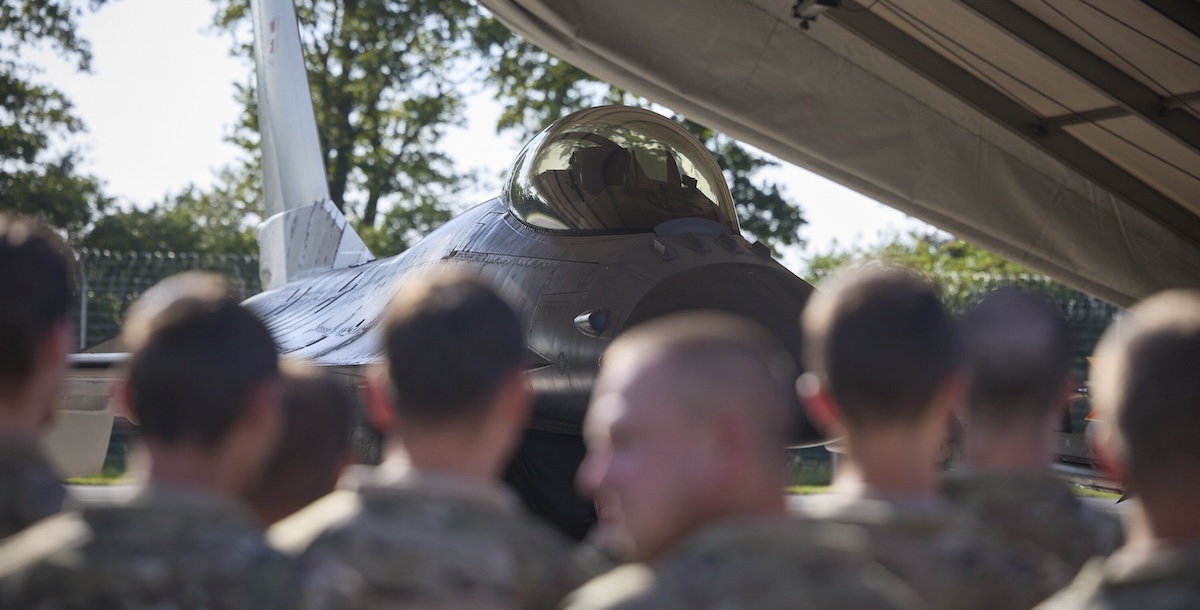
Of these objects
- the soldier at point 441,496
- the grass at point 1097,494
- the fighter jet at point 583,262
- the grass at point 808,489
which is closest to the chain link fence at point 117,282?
the grass at point 808,489

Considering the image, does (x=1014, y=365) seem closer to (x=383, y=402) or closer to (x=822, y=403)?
(x=822, y=403)

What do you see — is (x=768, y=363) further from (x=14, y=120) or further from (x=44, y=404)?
(x=14, y=120)

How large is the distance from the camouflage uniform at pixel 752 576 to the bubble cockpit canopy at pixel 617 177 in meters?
4.86

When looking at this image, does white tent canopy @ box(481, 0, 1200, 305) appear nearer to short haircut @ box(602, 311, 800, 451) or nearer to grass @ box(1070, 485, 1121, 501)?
short haircut @ box(602, 311, 800, 451)

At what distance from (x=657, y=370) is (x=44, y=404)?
1.42 metres

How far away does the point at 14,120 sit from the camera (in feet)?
112

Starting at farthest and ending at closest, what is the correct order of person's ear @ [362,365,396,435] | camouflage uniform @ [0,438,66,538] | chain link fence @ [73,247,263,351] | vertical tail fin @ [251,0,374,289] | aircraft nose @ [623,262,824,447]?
chain link fence @ [73,247,263,351] → vertical tail fin @ [251,0,374,289] → aircraft nose @ [623,262,824,447] → camouflage uniform @ [0,438,66,538] → person's ear @ [362,365,396,435]

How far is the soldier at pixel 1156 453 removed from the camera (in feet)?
5.86

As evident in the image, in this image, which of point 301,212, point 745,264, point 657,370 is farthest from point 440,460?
point 301,212

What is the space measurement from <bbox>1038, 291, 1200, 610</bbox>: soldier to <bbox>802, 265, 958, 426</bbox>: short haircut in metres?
0.37

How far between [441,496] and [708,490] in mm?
549

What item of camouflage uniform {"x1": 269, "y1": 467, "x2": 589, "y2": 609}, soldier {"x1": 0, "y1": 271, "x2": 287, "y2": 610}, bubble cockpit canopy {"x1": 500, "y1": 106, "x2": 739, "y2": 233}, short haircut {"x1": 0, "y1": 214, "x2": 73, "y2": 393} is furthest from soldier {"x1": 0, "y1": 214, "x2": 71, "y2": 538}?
bubble cockpit canopy {"x1": 500, "y1": 106, "x2": 739, "y2": 233}

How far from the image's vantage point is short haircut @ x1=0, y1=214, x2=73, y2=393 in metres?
2.41

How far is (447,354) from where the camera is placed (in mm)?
2102
